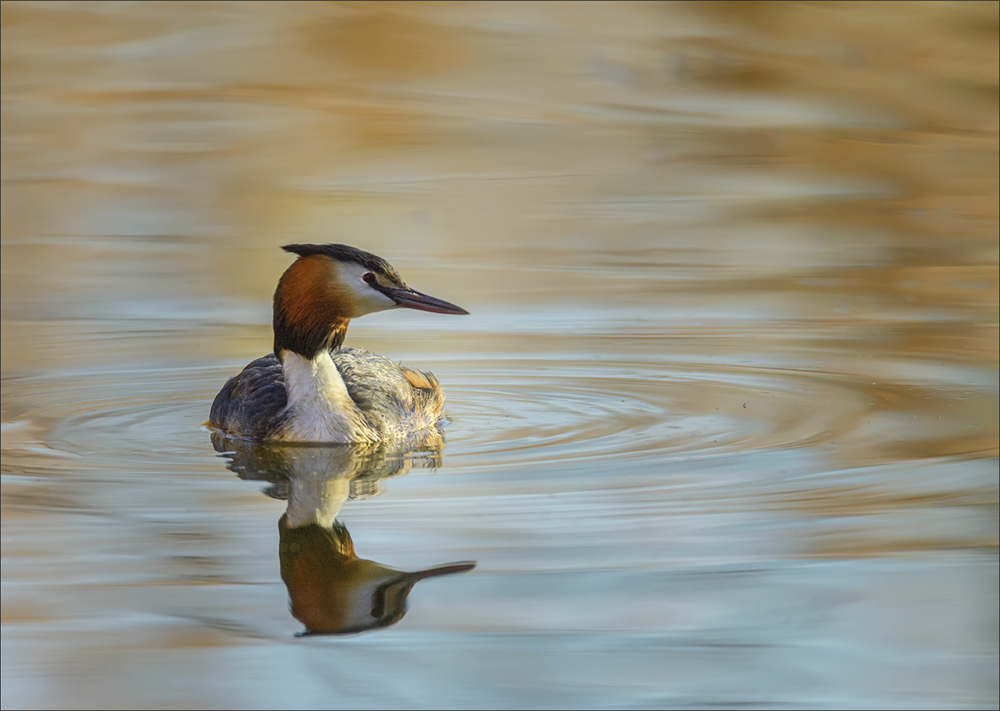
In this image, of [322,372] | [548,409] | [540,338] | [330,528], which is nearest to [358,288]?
[322,372]

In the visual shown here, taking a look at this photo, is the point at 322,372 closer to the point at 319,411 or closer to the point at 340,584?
the point at 319,411

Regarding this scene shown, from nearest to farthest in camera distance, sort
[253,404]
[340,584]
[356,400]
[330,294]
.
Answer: [340,584] → [330,294] → [253,404] → [356,400]

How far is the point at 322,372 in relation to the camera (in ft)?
21.9

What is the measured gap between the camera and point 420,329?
8.67 m

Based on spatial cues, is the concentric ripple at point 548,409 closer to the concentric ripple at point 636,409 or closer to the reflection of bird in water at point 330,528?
the concentric ripple at point 636,409

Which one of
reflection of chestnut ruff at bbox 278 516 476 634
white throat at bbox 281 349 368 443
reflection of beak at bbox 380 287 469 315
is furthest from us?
white throat at bbox 281 349 368 443

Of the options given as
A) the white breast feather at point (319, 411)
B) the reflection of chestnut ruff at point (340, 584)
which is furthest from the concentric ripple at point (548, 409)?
the reflection of chestnut ruff at point (340, 584)

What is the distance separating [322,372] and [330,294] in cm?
35

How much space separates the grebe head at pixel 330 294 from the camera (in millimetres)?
6512

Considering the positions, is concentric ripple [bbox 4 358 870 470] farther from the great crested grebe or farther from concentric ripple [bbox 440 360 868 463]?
the great crested grebe

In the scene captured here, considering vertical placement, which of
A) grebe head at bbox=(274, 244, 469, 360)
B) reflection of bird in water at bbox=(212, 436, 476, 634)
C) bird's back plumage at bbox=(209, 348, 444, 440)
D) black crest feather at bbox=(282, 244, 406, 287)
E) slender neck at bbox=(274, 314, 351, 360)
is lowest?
reflection of bird in water at bbox=(212, 436, 476, 634)

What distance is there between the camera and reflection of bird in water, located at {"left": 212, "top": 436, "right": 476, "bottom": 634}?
4.47 m

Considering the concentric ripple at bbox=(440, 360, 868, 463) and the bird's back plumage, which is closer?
the concentric ripple at bbox=(440, 360, 868, 463)

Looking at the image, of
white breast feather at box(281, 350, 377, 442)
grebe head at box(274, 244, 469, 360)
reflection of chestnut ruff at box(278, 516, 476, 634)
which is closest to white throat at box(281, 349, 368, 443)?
white breast feather at box(281, 350, 377, 442)
